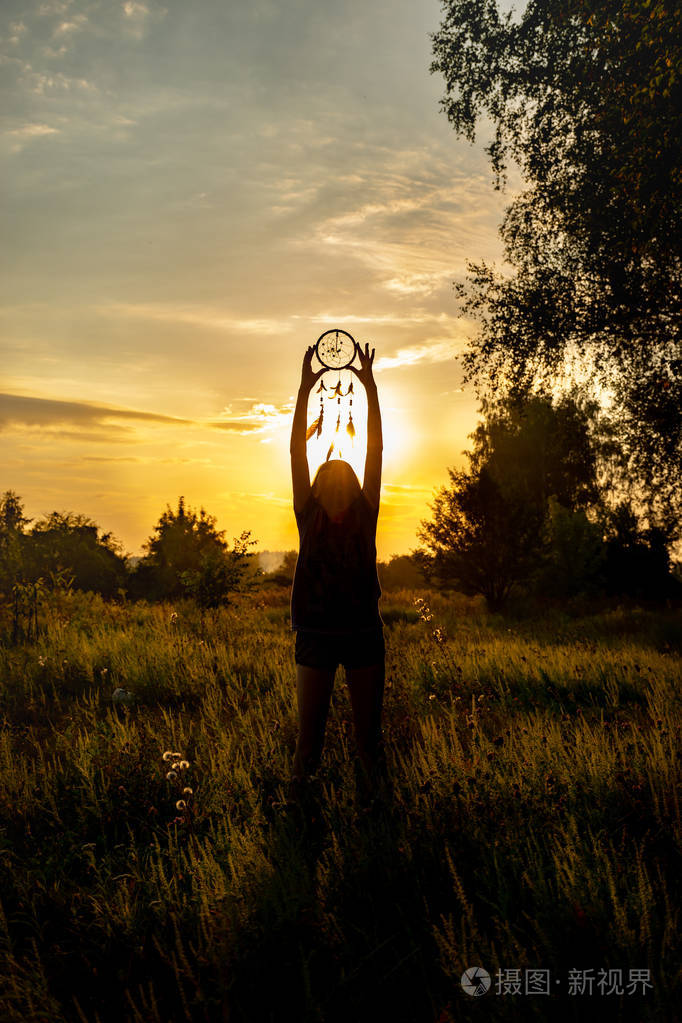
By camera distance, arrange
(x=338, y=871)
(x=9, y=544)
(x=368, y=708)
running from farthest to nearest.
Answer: (x=9, y=544), (x=368, y=708), (x=338, y=871)

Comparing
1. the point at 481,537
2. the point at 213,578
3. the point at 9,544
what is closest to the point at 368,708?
the point at 9,544

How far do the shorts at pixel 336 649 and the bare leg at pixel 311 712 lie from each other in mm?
56

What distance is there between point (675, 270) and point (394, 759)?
40.6 ft

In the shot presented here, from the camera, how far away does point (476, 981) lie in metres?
Result: 2.54

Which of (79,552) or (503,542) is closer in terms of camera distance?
(503,542)

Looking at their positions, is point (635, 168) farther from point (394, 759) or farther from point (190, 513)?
point (190, 513)

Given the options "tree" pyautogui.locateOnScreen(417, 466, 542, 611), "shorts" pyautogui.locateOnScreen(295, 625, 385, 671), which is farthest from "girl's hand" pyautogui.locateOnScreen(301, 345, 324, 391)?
"tree" pyautogui.locateOnScreen(417, 466, 542, 611)

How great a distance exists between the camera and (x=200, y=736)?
5.66m

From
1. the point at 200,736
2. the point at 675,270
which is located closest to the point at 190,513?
the point at 675,270

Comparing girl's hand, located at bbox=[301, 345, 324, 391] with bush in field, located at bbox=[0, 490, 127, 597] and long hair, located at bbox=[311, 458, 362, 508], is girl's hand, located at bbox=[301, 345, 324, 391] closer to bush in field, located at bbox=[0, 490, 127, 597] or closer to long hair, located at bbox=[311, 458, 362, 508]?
long hair, located at bbox=[311, 458, 362, 508]

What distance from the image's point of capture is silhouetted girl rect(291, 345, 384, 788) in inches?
151

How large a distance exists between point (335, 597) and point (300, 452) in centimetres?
89

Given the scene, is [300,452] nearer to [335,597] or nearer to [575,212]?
[335,597]

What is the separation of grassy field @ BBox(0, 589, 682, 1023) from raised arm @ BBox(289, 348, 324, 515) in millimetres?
1740
